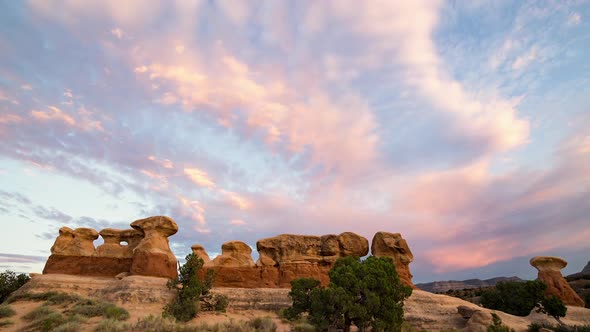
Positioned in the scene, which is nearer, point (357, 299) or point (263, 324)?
point (357, 299)

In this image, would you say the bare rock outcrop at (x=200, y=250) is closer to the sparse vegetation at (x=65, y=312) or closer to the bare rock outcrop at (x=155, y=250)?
the bare rock outcrop at (x=155, y=250)

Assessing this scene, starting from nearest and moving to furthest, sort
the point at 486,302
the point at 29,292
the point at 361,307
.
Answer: the point at 361,307 → the point at 29,292 → the point at 486,302

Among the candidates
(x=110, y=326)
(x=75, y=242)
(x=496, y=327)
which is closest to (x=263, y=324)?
(x=110, y=326)

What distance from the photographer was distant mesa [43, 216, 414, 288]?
3114cm

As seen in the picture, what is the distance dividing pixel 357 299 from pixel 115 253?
2612cm

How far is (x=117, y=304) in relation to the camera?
81.1 ft

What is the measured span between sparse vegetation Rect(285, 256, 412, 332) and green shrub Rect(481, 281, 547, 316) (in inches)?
827

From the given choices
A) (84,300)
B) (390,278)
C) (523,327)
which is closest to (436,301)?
(523,327)

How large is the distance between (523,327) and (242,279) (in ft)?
81.6

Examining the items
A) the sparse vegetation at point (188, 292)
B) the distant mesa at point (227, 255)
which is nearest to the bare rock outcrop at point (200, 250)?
the distant mesa at point (227, 255)

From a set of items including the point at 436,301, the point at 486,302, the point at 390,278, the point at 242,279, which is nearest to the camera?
the point at 390,278

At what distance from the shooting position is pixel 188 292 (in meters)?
25.5

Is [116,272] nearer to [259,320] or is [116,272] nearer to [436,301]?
[259,320]

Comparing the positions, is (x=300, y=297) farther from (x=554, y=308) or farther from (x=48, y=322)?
(x=554, y=308)
